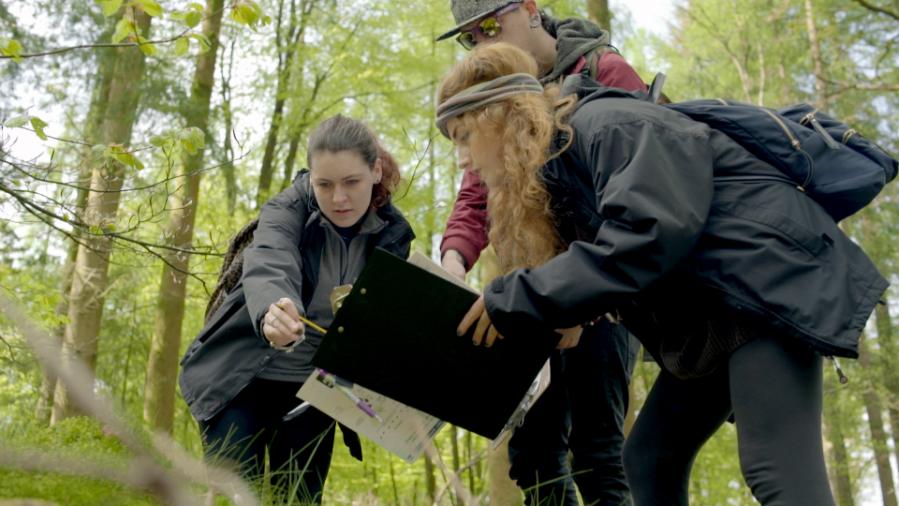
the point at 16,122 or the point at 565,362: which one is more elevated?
the point at 16,122

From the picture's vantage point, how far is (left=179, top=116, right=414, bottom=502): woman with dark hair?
3.23m

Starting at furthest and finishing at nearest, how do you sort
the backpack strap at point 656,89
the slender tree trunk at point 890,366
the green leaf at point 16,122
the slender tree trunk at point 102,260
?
the slender tree trunk at point 890,366
the slender tree trunk at point 102,260
the green leaf at point 16,122
the backpack strap at point 656,89

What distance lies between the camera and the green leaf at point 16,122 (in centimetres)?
373

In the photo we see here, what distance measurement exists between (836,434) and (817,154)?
1387cm

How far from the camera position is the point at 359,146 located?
3463mm

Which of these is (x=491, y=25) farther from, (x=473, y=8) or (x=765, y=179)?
(x=765, y=179)

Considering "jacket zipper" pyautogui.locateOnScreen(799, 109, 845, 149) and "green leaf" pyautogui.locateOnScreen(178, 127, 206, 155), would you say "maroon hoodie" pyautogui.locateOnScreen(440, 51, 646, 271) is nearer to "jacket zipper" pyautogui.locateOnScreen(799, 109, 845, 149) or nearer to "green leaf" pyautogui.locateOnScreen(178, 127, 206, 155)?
"jacket zipper" pyautogui.locateOnScreen(799, 109, 845, 149)

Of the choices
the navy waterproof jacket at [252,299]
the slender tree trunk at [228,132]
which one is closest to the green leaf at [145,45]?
the navy waterproof jacket at [252,299]

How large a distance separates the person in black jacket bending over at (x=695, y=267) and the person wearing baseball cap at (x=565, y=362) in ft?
2.00

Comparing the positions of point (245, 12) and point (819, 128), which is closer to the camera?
point (819, 128)

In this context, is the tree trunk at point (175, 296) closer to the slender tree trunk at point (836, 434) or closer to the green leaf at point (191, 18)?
the green leaf at point (191, 18)

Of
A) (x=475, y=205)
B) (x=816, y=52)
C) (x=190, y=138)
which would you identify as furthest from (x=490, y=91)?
(x=816, y=52)

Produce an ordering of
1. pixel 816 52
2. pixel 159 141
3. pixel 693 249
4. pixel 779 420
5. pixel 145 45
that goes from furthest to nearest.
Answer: pixel 816 52
pixel 145 45
pixel 159 141
pixel 693 249
pixel 779 420

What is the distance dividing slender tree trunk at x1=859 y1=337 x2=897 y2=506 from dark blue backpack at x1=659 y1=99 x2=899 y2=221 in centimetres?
1280
